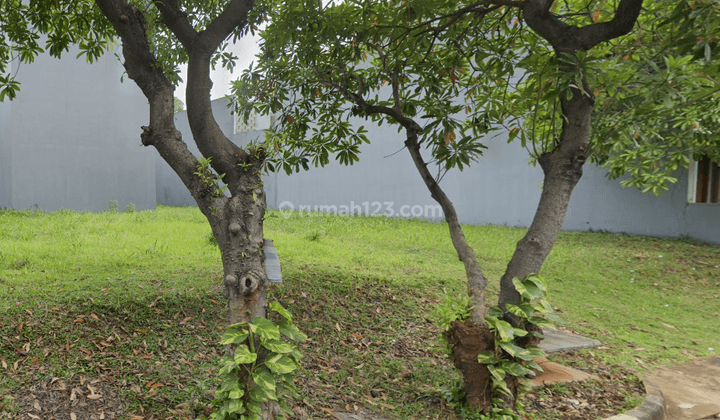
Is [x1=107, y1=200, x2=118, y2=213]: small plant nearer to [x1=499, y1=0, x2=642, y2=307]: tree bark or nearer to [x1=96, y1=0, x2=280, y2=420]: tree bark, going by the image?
[x1=96, y1=0, x2=280, y2=420]: tree bark

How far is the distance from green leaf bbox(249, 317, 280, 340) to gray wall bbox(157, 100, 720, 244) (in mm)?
6241

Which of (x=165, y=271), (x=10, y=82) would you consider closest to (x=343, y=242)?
(x=165, y=271)

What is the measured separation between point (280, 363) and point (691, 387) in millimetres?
3391

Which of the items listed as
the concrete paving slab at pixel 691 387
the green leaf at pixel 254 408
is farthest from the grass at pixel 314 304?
the green leaf at pixel 254 408

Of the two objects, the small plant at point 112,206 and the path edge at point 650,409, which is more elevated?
the small plant at point 112,206

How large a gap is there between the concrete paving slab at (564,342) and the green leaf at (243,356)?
2904 millimetres

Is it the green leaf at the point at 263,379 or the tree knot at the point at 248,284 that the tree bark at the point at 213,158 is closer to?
the tree knot at the point at 248,284

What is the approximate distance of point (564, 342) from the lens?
179 inches

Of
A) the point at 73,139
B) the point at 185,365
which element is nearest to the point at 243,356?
the point at 185,365

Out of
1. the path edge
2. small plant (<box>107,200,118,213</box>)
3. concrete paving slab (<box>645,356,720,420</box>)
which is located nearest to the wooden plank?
the path edge

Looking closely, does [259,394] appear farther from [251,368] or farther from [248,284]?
[248,284]

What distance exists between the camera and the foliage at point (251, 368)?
88.8 inches

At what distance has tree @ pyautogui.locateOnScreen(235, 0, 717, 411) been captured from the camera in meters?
2.93

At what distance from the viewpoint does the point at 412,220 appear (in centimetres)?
1200
